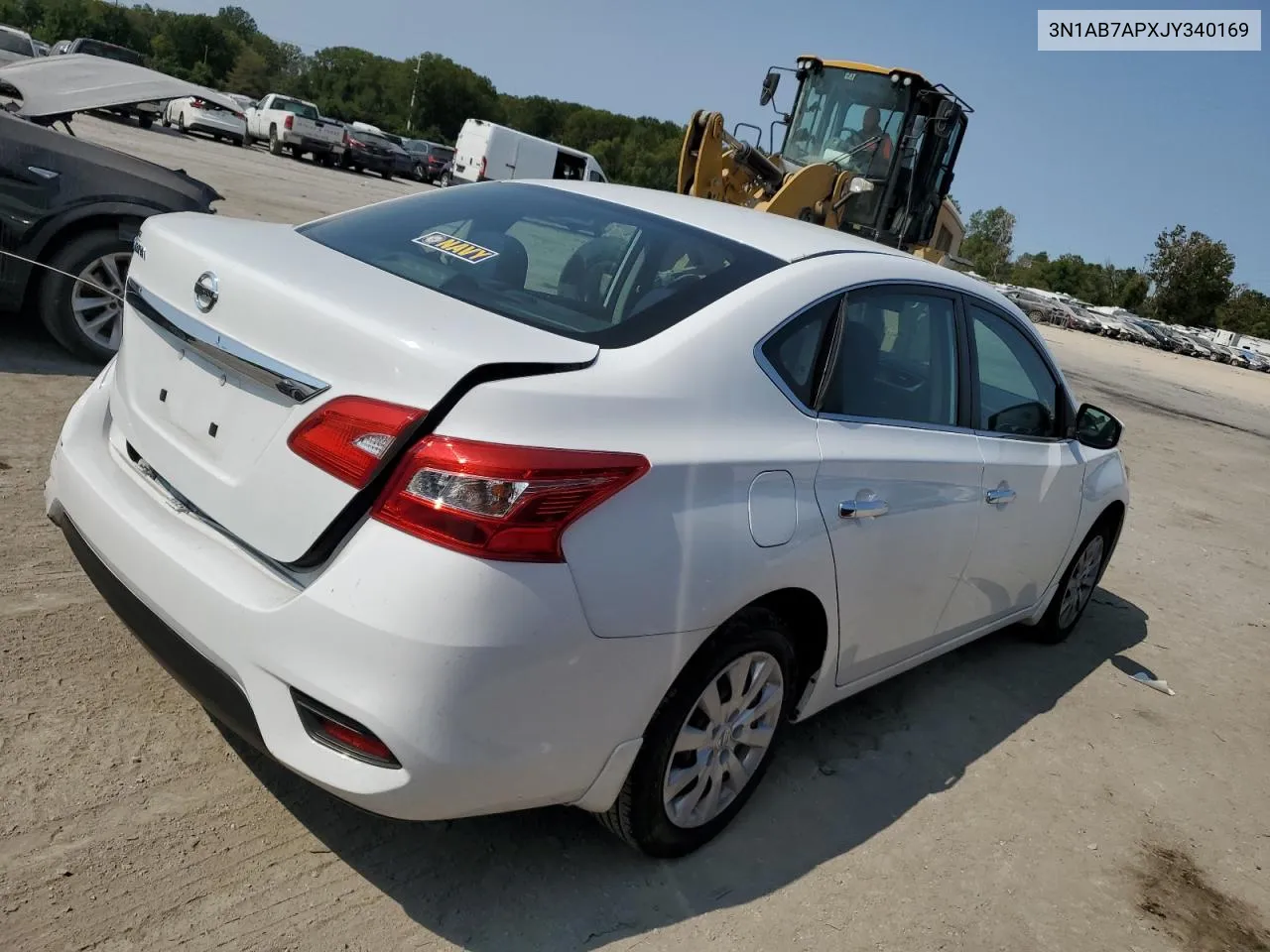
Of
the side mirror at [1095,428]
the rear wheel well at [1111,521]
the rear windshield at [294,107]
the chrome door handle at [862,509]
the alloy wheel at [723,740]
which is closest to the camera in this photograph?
the alloy wheel at [723,740]

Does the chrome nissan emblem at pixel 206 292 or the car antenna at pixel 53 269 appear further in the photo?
the car antenna at pixel 53 269

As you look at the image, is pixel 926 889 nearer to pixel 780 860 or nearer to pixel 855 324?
pixel 780 860

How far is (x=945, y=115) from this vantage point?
13.1 metres

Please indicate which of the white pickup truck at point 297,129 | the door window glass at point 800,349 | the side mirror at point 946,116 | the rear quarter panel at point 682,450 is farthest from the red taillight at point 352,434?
the white pickup truck at point 297,129

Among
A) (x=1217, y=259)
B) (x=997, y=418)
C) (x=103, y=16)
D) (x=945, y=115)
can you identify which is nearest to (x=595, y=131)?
(x=103, y=16)

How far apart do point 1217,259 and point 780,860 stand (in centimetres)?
9239

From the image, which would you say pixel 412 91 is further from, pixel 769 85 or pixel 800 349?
pixel 800 349

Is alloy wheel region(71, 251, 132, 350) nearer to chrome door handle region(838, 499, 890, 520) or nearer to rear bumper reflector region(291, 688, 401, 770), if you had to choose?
rear bumper reflector region(291, 688, 401, 770)

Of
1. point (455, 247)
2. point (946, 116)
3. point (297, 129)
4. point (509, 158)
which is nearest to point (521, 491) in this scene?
point (455, 247)

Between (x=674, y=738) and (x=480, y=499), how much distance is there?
2.99 feet

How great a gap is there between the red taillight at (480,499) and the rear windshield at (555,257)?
48cm

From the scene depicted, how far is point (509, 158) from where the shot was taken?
35031 mm

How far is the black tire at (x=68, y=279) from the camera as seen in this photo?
18.4 feet

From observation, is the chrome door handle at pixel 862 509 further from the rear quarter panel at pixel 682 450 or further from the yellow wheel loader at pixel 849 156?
the yellow wheel loader at pixel 849 156
